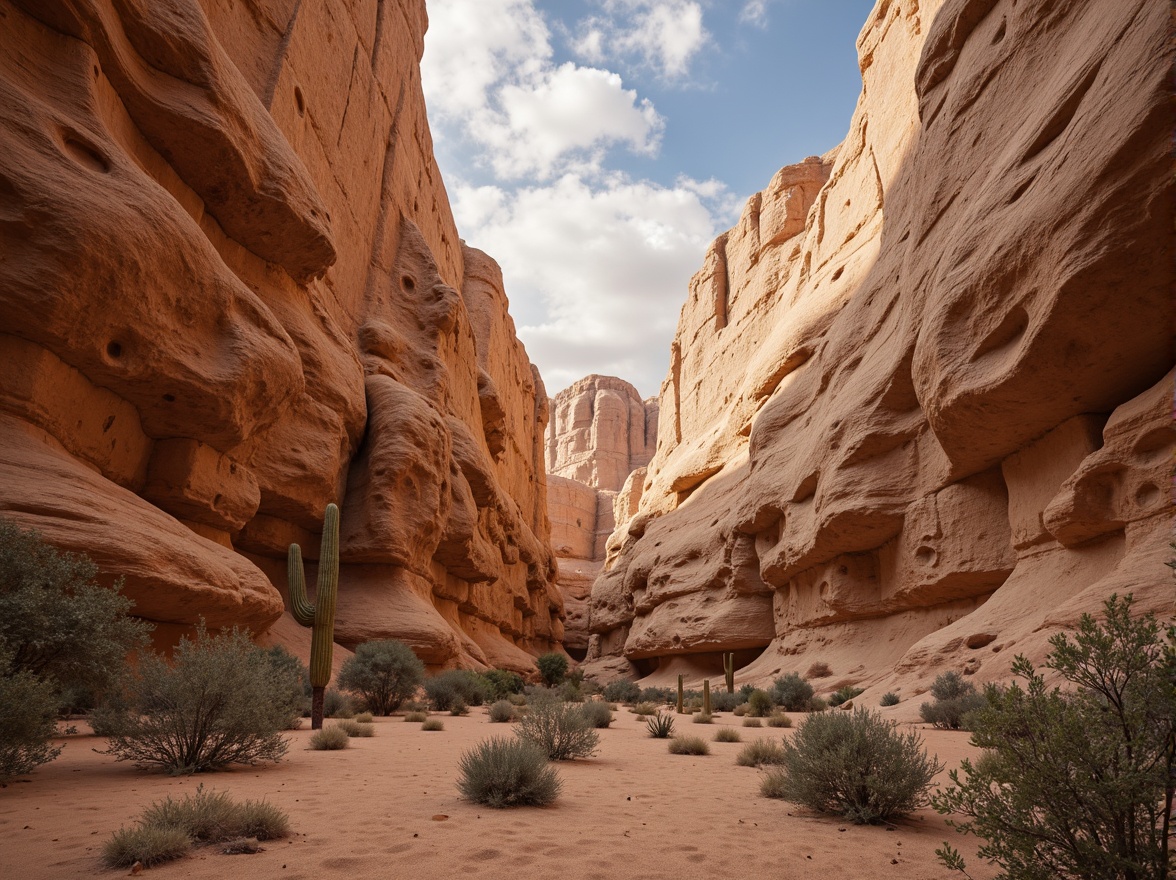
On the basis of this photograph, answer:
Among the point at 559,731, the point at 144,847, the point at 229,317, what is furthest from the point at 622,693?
the point at 144,847

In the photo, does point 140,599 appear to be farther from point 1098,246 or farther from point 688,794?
point 1098,246

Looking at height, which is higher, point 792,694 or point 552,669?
point 552,669

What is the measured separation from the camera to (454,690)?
1412 centimetres

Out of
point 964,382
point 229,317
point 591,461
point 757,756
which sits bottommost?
point 757,756

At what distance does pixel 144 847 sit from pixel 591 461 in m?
79.8

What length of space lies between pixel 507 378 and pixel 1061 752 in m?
41.8

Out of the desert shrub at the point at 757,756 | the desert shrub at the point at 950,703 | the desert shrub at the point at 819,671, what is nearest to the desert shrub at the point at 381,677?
the desert shrub at the point at 757,756

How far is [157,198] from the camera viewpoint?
1099 centimetres

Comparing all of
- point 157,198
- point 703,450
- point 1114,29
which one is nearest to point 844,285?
point 703,450

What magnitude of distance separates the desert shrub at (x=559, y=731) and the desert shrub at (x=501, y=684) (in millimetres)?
10029

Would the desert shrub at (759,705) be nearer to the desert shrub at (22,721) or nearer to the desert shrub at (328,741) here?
the desert shrub at (328,741)

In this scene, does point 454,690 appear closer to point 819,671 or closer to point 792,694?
point 792,694

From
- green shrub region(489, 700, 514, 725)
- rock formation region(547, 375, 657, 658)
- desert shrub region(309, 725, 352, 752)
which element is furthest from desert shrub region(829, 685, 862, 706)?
rock formation region(547, 375, 657, 658)

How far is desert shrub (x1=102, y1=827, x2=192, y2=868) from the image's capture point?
135 inches
